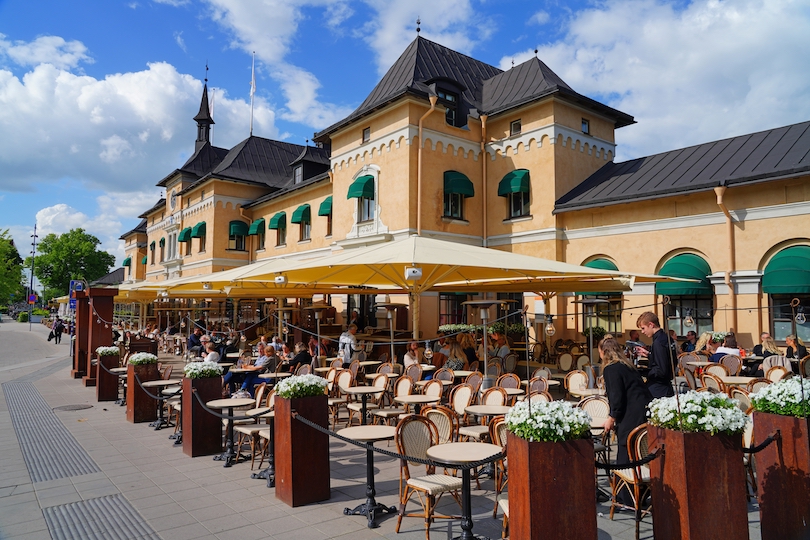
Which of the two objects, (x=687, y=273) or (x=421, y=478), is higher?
(x=687, y=273)

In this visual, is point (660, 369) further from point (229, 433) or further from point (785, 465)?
point (229, 433)

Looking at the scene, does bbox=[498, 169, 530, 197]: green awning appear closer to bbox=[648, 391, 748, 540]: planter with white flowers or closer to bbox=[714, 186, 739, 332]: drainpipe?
bbox=[714, 186, 739, 332]: drainpipe

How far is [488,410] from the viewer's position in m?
7.29

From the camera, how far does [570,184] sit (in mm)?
20312

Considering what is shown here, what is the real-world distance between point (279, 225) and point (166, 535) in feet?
85.3

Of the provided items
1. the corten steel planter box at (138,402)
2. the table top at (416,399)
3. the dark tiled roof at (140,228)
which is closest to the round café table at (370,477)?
the table top at (416,399)

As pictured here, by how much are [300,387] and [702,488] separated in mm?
4079

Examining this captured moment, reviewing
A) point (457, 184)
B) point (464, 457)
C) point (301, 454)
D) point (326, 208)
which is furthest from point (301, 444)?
point (326, 208)

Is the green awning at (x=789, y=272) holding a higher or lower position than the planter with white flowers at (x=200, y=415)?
higher

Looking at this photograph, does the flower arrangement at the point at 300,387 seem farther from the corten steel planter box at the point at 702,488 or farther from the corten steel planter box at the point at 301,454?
the corten steel planter box at the point at 702,488

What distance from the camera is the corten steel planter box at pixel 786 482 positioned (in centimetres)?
467

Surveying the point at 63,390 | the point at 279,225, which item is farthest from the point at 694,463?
the point at 279,225

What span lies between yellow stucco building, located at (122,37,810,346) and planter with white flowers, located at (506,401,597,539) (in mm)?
6337

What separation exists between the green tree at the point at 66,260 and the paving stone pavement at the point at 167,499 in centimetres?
9746
